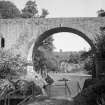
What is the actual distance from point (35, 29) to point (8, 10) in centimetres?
1761

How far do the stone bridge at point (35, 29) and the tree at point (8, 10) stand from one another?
50.6 feet

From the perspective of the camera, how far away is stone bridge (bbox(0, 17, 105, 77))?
613 inches

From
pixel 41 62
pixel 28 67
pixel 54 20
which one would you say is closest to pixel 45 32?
pixel 54 20

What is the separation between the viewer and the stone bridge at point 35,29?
15578 millimetres

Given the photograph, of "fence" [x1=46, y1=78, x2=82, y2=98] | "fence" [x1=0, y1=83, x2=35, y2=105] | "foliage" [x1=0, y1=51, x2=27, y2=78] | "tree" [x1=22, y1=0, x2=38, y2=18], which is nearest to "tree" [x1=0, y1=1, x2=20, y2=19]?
"tree" [x1=22, y1=0, x2=38, y2=18]

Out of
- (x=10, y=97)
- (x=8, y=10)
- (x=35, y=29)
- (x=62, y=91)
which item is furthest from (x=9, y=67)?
(x=8, y=10)

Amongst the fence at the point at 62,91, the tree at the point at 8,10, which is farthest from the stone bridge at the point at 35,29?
the tree at the point at 8,10

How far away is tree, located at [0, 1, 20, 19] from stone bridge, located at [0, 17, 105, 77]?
15.4 m

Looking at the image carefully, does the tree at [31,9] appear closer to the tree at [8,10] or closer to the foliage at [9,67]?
the tree at [8,10]

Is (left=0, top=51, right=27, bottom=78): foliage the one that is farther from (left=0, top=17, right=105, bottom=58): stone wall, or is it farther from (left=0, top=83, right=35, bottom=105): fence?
(left=0, top=17, right=105, bottom=58): stone wall

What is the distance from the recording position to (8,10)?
3225 centimetres

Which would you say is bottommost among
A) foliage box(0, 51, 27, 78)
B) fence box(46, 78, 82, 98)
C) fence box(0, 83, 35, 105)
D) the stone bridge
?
fence box(46, 78, 82, 98)

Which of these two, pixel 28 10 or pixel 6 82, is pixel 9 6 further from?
pixel 6 82

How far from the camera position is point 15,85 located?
10.7 m
